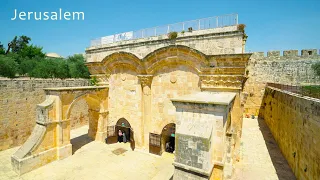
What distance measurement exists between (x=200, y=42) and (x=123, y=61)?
17.0 feet

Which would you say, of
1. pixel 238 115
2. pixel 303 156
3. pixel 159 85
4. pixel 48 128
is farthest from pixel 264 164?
pixel 48 128

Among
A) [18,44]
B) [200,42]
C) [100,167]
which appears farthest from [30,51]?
[200,42]

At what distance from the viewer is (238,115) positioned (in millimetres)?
8500

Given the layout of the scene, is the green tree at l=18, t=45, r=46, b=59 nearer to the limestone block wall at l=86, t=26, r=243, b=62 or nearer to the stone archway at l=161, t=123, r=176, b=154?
the limestone block wall at l=86, t=26, r=243, b=62

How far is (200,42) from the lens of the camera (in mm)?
9031

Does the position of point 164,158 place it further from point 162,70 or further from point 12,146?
point 12,146

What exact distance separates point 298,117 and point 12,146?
1726 cm

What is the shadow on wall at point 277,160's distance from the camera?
8.57 meters

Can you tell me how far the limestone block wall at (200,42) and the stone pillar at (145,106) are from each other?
1.42 meters

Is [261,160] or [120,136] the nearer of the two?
[261,160]

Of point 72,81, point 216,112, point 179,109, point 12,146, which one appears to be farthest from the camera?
point 72,81

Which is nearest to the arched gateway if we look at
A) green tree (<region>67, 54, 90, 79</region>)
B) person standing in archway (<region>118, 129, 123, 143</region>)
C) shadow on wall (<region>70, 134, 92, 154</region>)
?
person standing in archway (<region>118, 129, 123, 143</region>)

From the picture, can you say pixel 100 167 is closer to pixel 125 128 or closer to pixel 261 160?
pixel 125 128

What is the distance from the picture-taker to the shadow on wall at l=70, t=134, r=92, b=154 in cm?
1204
